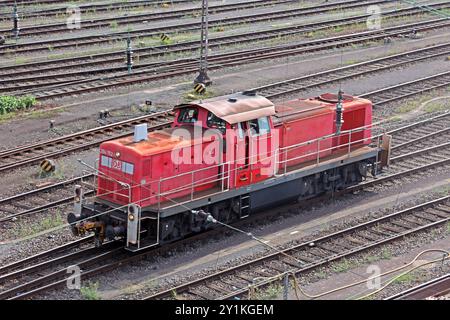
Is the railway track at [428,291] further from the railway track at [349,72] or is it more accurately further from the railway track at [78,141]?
the railway track at [349,72]

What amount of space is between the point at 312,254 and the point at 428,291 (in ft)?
10.1

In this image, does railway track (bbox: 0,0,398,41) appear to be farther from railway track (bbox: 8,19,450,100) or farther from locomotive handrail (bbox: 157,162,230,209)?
locomotive handrail (bbox: 157,162,230,209)

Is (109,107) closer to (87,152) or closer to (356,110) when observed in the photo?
(87,152)

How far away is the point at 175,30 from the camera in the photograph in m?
41.4

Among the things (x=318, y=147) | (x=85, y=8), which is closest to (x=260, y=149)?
(x=318, y=147)

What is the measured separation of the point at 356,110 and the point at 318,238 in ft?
14.5

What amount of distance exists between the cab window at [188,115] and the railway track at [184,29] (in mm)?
16791

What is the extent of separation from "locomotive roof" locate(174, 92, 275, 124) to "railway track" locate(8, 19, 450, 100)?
11.4 m

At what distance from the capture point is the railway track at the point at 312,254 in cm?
1814

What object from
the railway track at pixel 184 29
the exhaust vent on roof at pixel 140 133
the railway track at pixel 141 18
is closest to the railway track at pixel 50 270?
the exhaust vent on roof at pixel 140 133

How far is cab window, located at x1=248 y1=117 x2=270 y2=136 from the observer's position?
20.9 meters

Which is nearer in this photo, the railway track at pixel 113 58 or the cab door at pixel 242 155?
the cab door at pixel 242 155

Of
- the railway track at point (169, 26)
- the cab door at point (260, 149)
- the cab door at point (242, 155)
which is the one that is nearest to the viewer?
the cab door at point (242, 155)

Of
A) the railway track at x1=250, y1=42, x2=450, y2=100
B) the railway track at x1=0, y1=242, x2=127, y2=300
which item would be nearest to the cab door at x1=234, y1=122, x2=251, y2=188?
the railway track at x1=0, y1=242, x2=127, y2=300
